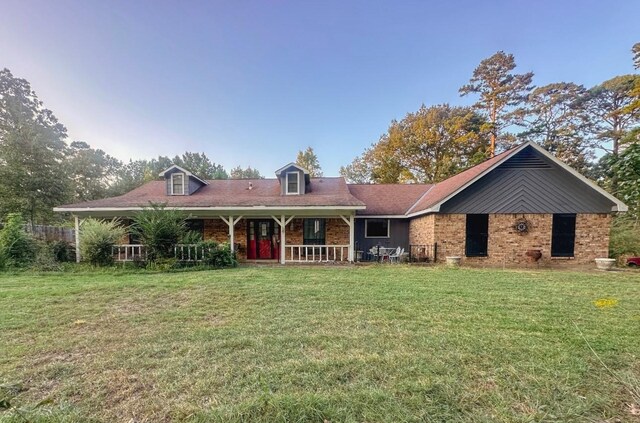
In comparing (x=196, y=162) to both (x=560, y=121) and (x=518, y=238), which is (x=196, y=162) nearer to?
(x=518, y=238)

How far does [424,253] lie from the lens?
460 inches

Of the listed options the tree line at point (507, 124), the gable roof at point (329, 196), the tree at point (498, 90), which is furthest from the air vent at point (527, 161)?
the tree at point (498, 90)

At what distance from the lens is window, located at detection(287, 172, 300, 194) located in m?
13.6

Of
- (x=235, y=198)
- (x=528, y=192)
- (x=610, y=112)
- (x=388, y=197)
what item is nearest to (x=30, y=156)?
(x=235, y=198)

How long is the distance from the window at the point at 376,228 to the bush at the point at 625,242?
9076mm

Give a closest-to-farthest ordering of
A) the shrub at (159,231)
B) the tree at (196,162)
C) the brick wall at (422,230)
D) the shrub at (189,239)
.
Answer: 1. the shrub at (159,231)
2. the shrub at (189,239)
3. the brick wall at (422,230)
4. the tree at (196,162)

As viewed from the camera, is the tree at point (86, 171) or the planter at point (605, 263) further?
the tree at point (86, 171)

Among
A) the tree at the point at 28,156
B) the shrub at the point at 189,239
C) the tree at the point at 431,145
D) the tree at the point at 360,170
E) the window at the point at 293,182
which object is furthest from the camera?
the tree at the point at 360,170

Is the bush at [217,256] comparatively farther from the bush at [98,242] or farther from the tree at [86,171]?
the tree at [86,171]

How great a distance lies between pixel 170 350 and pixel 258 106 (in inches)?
649

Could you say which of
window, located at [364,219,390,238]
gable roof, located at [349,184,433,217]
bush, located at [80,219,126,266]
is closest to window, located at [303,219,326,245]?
gable roof, located at [349,184,433,217]

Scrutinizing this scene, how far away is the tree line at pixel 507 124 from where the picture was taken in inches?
855

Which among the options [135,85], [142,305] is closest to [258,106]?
[135,85]

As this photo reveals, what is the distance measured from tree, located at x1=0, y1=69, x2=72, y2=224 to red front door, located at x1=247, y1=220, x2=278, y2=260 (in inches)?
710
